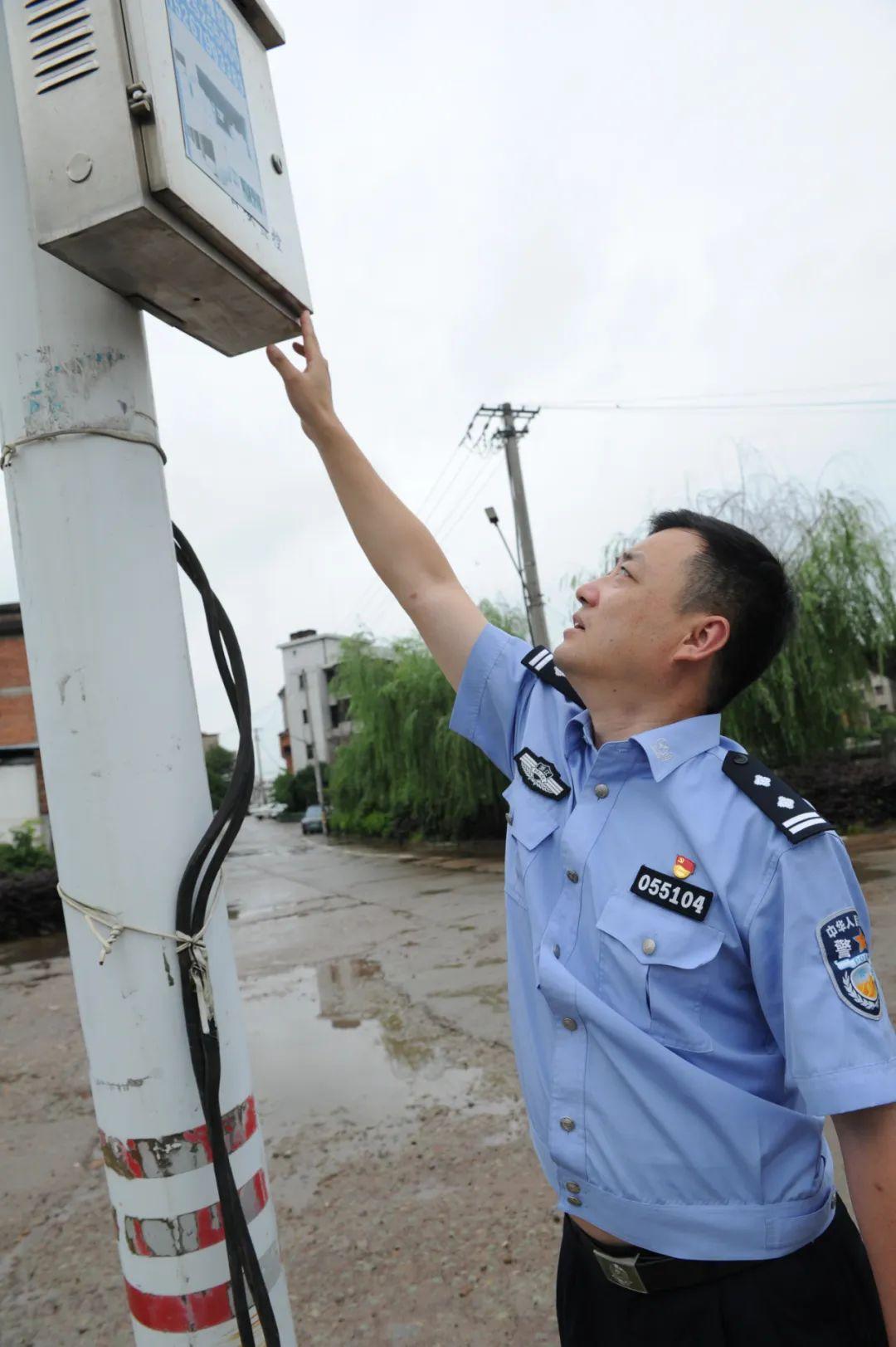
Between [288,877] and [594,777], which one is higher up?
[594,777]

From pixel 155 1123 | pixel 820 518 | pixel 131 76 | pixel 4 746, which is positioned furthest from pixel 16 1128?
pixel 4 746

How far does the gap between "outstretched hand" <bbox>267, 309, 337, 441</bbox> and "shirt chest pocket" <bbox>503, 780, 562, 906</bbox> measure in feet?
2.41

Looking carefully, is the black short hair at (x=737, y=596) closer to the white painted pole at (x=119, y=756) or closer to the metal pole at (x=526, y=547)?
the white painted pole at (x=119, y=756)

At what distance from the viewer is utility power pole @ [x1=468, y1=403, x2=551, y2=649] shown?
15.3 metres

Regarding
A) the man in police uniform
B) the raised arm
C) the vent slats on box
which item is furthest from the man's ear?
the vent slats on box

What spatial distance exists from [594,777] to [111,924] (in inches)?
28.7

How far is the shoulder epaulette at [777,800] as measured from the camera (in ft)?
4.05

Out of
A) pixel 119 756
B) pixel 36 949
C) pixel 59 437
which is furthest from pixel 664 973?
pixel 36 949

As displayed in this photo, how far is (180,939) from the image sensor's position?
3.95 feet

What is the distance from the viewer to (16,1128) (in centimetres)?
482

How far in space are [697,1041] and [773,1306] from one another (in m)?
0.35

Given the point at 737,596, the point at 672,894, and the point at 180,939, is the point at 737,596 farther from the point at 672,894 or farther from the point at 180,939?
the point at 180,939

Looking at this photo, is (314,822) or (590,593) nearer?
(590,593)

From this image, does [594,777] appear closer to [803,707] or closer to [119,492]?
[119,492]
